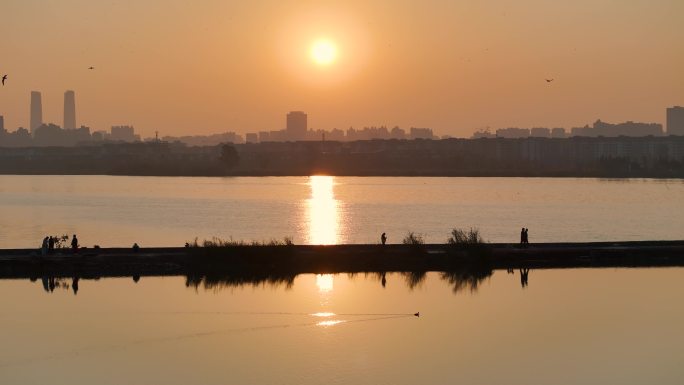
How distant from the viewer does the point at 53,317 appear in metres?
31.3

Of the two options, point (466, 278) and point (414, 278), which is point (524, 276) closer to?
point (466, 278)

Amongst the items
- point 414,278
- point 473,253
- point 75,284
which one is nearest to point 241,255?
point 75,284

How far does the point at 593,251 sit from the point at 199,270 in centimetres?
1727

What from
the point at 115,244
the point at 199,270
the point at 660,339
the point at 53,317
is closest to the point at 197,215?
the point at 115,244

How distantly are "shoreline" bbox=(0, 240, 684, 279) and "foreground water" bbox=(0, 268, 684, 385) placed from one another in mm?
1210

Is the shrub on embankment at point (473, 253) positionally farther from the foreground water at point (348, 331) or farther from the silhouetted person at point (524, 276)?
the silhouetted person at point (524, 276)

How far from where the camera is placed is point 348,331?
30.0 metres

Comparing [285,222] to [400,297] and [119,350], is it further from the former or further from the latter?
[119,350]

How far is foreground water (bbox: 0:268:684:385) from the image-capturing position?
83.6 ft

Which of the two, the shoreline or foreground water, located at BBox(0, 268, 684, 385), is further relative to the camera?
the shoreline

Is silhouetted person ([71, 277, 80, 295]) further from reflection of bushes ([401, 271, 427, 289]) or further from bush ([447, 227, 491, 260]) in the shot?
bush ([447, 227, 491, 260])

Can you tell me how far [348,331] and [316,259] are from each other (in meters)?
11.0

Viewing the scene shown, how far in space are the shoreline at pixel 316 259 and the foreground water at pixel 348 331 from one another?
3.97ft

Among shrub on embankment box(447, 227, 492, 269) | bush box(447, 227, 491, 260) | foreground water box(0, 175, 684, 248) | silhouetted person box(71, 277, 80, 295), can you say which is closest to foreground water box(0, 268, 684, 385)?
silhouetted person box(71, 277, 80, 295)
